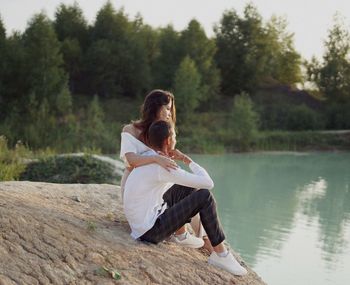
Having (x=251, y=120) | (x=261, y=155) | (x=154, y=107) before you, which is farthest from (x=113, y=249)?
(x=251, y=120)

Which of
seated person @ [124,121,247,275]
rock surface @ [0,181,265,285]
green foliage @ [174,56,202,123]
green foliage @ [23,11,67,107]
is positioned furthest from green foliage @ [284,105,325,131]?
seated person @ [124,121,247,275]

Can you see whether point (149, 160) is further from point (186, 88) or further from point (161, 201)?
point (186, 88)

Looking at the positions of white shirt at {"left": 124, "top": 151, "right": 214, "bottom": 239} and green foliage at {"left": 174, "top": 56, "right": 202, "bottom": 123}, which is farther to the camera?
green foliage at {"left": 174, "top": 56, "right": 202, "bottom": 123}

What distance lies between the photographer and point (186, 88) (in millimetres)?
22641

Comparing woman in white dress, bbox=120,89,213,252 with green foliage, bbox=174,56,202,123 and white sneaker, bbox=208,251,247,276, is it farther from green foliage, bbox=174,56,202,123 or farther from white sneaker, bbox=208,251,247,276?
green foliage, bbox=174,56,202,123

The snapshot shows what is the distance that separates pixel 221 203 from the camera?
33.9 feet

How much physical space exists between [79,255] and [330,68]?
24.7m

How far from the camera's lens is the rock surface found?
306 centimetres

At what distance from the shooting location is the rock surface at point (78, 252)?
3059mm

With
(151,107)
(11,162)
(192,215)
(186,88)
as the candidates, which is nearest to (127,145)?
(151,107)

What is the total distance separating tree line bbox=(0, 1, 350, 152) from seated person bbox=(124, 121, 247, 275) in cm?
1488

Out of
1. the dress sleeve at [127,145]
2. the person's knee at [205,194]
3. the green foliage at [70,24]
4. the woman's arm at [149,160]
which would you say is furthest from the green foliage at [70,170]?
the green foliage at [70,24]

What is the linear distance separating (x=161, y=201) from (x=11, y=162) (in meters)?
6.64

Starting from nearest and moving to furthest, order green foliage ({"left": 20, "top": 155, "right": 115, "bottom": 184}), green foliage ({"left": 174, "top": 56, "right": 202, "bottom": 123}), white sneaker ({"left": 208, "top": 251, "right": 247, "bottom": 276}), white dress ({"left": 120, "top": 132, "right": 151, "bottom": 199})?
white sneaker ({"left": 208, "top": 251, "right": 247, "bottom": 276})
white dress ({"left": 120, "top": 132, "right": 151, "bottom": 199})
green foliage ({"left": 20, "top": 155, "right": 115, "bottom": 184})
green foliage ({"left": 174, "top": 56, "right": 202, "bottom": 123})
